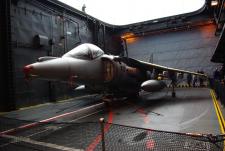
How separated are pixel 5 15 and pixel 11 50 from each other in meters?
2.25

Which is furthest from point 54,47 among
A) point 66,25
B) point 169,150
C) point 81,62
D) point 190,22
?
point 190,22

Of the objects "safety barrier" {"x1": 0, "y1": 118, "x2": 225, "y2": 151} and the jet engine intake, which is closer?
"safety barrier" {"x1": 0, "y1": 118, "x2": 225, "y2": 151}

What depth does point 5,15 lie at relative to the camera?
13398 mm

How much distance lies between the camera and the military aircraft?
7394mm

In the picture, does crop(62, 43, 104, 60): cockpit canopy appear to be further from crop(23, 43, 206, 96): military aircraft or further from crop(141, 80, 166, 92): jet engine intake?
crop(141, 80, 166, 92): jet engine intake

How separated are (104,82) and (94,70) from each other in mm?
1104

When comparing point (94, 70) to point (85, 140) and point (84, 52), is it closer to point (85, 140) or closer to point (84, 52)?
point (84, 52)

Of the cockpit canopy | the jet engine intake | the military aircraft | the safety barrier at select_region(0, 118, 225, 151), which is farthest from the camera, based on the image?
the jet engine intake

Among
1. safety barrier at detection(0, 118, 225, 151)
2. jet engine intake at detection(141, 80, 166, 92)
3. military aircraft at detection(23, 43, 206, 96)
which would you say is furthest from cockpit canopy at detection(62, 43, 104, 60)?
safety barrier at detection(0, 118, 225, 151)

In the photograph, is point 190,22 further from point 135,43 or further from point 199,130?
point 199,130

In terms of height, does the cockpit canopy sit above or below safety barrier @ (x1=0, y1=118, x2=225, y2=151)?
above

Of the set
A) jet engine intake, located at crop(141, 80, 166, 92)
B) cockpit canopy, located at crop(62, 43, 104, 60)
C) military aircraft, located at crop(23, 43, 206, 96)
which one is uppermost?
cockpit canopy, located at crop(62, 43, 104, 60)

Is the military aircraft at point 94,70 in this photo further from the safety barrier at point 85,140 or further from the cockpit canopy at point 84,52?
the safety barrier at point 85,140

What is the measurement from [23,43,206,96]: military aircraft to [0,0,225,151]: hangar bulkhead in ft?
0.14
